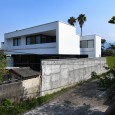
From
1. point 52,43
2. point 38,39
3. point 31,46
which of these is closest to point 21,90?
point 52,43

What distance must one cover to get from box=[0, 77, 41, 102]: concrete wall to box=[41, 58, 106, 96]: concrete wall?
547 mm

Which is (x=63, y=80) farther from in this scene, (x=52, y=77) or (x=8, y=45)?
(x=8, y=45)

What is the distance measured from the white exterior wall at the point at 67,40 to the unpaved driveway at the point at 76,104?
9.61 metres

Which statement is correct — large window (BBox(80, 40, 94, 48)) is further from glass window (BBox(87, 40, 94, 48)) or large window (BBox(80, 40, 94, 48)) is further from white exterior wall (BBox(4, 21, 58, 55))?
white exterior wall (BBox(4, 21, 58, 55))

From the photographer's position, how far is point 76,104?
1390cm

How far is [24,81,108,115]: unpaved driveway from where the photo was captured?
41.2ft

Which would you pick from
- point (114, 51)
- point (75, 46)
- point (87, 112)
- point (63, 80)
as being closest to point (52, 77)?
point (63, 80)

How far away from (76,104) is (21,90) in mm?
3578

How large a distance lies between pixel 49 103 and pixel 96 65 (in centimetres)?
998

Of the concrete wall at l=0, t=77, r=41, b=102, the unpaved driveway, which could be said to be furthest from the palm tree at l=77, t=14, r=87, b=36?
the concrete wall at l=0, t=77, r=41, b=102

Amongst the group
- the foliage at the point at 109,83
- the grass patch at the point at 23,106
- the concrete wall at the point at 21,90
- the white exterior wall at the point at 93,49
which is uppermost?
the white exterior wall at the point at 93,49

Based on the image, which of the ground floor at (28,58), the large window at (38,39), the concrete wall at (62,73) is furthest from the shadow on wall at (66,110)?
the large window at (38,39)

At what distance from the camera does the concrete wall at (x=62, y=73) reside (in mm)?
14984

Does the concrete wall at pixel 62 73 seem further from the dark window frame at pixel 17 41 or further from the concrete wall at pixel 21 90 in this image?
the dark window frame at pixel 17 41
